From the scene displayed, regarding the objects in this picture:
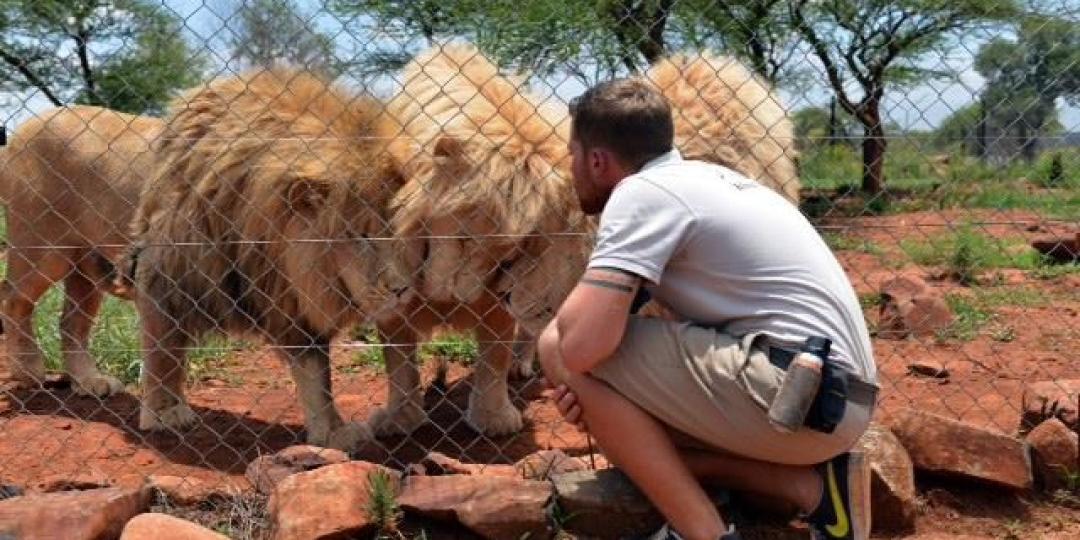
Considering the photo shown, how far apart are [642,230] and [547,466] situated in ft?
3.66

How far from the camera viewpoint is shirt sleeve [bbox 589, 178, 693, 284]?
262 centimetres

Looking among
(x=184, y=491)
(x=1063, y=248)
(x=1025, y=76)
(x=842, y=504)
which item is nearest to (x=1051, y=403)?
(x=1025, y=76)

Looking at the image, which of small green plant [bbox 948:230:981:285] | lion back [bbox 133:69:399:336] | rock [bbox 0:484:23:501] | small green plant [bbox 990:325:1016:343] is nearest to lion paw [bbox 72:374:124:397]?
lion back [bbox 133:69:399:336]

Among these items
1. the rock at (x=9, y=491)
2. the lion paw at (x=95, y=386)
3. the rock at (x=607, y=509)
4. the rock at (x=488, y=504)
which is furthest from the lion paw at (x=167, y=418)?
the rock at (x=607, y=509)

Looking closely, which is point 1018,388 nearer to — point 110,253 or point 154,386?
point 154,386

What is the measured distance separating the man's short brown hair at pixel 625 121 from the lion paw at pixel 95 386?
139 inches

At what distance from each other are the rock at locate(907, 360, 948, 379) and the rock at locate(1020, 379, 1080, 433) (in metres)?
1.15

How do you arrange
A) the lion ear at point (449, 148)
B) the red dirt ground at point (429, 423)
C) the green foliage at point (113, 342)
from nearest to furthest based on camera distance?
the red dirt ground at point (429, 423) → the lion ear at point (449, 148) → the green foliage at point (113, 342)

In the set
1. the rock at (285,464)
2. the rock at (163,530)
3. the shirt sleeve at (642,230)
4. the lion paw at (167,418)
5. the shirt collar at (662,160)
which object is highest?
the shirt collar at (662,160)

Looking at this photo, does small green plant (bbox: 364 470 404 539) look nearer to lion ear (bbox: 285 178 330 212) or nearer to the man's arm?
A: the man's arm

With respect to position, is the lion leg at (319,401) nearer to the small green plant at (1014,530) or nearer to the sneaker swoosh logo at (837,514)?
the sneaker swoosh logo at (837,514)

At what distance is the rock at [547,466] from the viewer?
346 centimetres

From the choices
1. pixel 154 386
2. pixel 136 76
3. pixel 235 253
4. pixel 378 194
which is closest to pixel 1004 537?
pixel 378 194

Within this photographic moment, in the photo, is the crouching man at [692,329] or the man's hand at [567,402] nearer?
the crouching man at [692,329]
